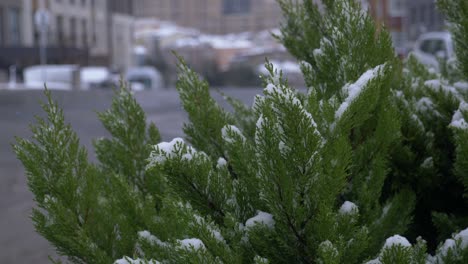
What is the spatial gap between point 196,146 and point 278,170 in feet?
2.11

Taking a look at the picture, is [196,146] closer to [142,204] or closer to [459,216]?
[142,204]

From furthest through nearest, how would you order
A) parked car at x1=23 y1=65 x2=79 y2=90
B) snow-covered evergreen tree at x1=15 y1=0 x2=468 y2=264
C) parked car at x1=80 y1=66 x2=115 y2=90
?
parked car at x1=80 y1=66 x2=115 y2=90, parked car at x1=23 y1=65 x2=79 y2=90, snow-covered evergreen tree at x1=15 y1=0 x2=468 y2=264

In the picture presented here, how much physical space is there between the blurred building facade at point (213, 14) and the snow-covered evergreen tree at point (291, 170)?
133221 mm

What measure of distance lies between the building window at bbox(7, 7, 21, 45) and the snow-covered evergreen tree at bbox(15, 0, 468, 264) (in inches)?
1769

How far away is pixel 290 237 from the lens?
1.60 meters

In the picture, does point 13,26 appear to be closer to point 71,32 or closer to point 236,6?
point 71,32

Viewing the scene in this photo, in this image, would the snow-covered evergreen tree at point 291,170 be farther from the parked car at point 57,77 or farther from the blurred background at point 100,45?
the parked car at point 57,77

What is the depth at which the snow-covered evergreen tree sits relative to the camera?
1.53 m

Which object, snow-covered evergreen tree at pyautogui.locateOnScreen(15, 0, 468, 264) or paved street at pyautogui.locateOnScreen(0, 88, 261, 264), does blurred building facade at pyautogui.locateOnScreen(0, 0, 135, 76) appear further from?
snow-covered evergreen tree at pyautogui.locateOnScreen(15, 0, 468, 264)

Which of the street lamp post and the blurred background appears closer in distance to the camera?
the street lamp post

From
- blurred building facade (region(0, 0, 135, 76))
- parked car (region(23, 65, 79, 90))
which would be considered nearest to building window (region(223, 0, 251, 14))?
blurred building facade (region(0, 0, 135, 76))

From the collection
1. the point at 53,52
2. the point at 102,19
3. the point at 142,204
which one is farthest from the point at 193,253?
the point at 102,19

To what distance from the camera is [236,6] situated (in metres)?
137

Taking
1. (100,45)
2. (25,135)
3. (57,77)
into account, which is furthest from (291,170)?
(100,45)
